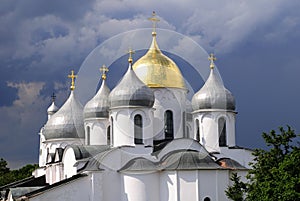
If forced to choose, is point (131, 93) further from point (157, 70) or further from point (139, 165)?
point (157, 70)

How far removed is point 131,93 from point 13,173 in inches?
1409

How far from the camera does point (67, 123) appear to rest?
35.7 meters

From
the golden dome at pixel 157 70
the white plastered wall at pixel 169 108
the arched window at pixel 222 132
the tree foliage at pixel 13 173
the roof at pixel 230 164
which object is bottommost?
the tree foliage at pixel 13 173

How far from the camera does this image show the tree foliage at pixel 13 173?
54556mm

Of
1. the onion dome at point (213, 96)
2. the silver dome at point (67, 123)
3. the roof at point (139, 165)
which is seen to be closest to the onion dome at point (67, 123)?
the silver dome at point (67, 123)

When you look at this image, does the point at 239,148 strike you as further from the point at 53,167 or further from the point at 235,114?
the point at 53,167

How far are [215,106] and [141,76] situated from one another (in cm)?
426

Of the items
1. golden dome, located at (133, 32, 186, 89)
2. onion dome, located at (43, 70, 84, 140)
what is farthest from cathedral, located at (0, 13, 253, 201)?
onion dome, located at (43, 70, 84, 140)

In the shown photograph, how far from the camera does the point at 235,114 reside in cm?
2959

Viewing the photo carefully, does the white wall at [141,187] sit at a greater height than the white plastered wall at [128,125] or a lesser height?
lesser

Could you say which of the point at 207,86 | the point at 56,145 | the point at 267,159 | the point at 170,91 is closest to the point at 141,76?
the point at 170,91

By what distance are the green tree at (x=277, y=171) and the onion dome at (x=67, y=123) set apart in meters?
16.5

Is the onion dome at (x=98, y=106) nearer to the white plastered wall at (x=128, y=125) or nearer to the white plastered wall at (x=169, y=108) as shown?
the white plastered wall at (x=169, y=108)

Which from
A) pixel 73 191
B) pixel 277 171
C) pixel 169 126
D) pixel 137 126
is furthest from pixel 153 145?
pixel 277 171
